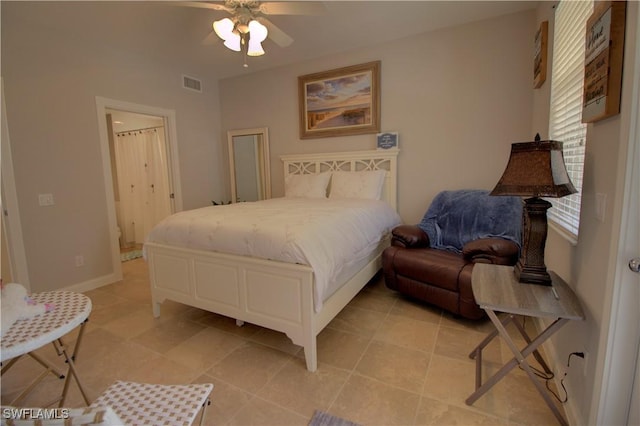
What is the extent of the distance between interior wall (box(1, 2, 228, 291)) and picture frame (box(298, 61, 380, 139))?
6.56ft

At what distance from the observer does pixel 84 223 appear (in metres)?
3.26

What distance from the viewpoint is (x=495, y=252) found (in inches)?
88.7

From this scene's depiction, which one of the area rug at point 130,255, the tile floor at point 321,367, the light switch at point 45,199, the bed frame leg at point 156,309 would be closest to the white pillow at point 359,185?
the tile floor at point 321,367

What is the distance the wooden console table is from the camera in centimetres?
130

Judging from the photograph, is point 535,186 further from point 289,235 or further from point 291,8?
point 291,8

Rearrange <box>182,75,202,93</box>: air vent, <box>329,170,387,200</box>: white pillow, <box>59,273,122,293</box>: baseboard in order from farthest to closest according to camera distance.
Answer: <box>182,75,202,93</box>: air vent → <box>329,170,387,200</box>: white pillow → <box>59,273,122,293</box>: baseboard

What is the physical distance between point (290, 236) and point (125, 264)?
3.56 meters

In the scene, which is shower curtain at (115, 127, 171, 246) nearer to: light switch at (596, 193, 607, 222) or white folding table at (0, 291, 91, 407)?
white folding table at (0, 291, 91, 407)

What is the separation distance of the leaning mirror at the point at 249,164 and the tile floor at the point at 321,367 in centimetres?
244

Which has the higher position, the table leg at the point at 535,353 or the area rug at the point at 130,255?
the table leg at the point at 535,353

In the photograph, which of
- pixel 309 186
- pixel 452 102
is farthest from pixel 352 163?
pixel 452 102

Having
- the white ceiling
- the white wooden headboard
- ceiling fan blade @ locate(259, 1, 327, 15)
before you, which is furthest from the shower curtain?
ceiling fan blade @ locate(259, 1, 327, 15)

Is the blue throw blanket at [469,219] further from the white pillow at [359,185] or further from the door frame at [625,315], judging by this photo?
the door frame at [625,315]

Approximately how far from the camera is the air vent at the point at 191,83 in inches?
169
